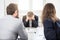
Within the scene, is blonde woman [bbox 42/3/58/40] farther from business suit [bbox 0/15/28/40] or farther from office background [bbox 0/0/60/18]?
office background [bbox 0/0/60/18]

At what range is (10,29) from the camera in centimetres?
231

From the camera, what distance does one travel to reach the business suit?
2.31 m

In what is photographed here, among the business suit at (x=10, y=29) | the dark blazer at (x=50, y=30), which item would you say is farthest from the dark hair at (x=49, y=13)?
the business suit at (x=10, y=29)

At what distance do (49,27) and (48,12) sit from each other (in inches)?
9.8

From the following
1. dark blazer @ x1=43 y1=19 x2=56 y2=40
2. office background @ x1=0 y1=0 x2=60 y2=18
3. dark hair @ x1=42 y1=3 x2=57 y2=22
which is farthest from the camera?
office background @ x1=0 y1=0 x2=60 y2=18

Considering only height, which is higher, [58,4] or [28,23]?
[58,4]

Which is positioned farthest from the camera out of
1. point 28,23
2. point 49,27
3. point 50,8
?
point 28,23

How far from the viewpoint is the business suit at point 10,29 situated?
2.31 meters

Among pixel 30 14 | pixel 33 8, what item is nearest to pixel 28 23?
pixel 30 14

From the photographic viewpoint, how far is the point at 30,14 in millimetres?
4582

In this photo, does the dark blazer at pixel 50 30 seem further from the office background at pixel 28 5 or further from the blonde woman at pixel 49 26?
the office background at pixel 28 5

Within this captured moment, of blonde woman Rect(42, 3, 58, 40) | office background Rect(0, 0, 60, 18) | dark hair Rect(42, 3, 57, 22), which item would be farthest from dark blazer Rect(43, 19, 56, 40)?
office background Rect(0, 0, 60, 18)

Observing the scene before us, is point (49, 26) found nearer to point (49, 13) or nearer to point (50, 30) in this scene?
point (50, 30)

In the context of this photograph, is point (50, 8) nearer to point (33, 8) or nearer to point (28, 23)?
point (28, 23)
